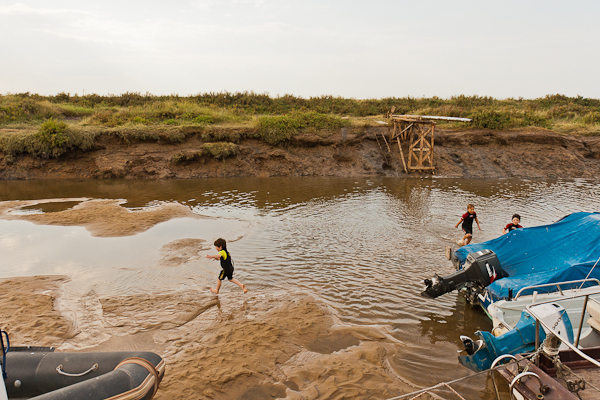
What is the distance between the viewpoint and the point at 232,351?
17.6 ft

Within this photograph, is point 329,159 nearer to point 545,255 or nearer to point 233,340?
point 545,255

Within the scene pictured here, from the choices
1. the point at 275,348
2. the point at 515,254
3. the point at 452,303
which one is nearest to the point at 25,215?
the point at 275,348

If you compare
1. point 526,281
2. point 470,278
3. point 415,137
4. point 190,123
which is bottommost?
point 470,278

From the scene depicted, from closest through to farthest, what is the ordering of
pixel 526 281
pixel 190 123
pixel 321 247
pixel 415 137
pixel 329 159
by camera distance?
pixel 526 281, pixel 321 247, pixel 329 159, pixel 190 123, pixel 415 137

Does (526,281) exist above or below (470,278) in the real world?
above

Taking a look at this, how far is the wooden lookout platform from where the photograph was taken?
2501 centimetres

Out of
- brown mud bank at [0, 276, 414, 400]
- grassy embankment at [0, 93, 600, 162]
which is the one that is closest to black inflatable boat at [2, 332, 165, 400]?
brown mud bank at [0, 276, 414, 400]

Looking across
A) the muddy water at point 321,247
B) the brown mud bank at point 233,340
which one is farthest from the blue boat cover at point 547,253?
the brown mud bank at point 233,340

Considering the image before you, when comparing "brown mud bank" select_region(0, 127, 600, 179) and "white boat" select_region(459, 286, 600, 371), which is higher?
"brown mud bank" select_region(0, 127, 600, 179)

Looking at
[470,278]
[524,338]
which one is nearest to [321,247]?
[470,278]

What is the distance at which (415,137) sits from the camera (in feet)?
96.1

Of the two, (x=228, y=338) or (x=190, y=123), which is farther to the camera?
(x=190, y=123)

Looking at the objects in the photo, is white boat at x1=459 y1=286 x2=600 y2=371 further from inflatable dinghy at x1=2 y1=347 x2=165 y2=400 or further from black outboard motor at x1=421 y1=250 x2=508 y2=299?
inflatable dinghy at x1=2 y1=347 x2=165 y2=400

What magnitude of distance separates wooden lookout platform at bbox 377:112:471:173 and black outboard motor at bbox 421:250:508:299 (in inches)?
756
